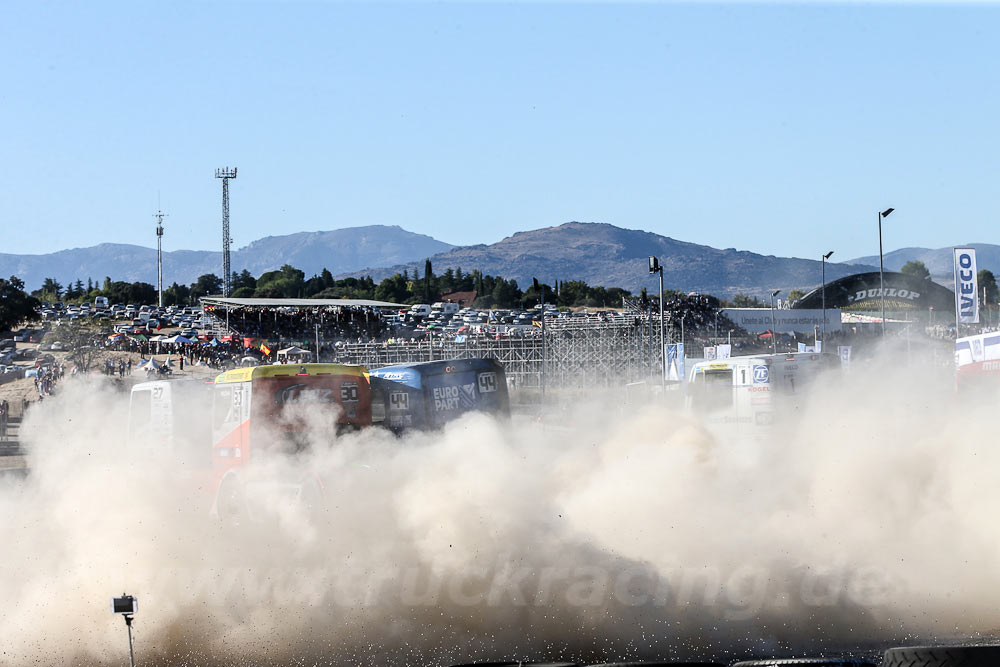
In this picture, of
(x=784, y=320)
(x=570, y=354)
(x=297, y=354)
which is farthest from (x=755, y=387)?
(x=784, y=320)

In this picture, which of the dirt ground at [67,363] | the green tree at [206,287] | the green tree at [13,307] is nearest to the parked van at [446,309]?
the green tree at [13,307]

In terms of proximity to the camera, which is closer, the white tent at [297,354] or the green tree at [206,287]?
the white tent at [297,354]

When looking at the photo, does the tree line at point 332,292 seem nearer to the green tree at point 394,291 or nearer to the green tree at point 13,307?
the green tree at point 394,291

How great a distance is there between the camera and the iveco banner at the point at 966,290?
30969 mm

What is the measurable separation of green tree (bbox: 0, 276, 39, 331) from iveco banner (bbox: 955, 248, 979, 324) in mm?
61890

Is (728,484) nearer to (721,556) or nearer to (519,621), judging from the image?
(721,556)

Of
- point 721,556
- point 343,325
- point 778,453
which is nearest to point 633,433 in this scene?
point 778,453

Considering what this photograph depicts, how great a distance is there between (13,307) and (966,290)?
6335 cm

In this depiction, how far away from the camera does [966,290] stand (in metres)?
31.3

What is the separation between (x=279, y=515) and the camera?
12273 millimetres

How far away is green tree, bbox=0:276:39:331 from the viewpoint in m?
71.1

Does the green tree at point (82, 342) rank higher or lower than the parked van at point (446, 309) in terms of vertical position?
lower

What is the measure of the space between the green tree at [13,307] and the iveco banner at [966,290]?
203ft

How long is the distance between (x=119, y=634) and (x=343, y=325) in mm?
56723
